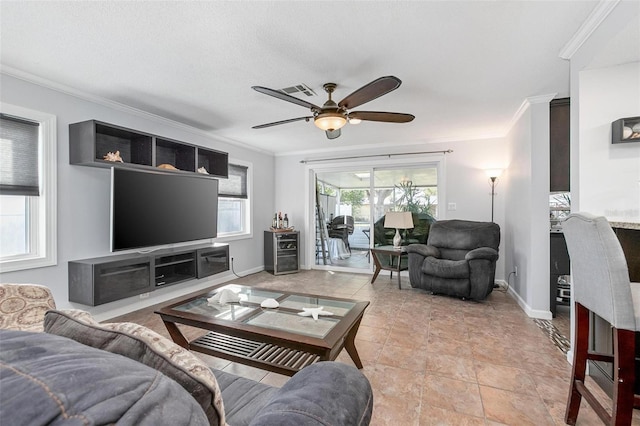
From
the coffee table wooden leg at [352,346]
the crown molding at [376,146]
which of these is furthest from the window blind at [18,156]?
the crown molding at [376,146]

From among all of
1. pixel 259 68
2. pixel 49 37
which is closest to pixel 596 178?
pixel 259 68

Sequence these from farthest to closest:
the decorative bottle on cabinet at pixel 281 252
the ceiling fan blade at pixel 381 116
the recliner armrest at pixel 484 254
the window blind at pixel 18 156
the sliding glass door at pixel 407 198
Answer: the decorative bottle on cabinet at pixel 281 252, the sliding glass door at pixel 407 198, the recliner armrest at pixel 484 254, the ceiling fan blade at pixel 381 116, the window blind at pixel 18 156

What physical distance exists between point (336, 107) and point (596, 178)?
2039 mm

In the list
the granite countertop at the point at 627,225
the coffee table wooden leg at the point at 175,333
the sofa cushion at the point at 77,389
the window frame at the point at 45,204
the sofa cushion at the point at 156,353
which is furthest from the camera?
the window frame at the point at 45,204

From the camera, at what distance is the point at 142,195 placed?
320 cm

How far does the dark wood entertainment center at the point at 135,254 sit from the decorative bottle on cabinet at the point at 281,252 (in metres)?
1.28

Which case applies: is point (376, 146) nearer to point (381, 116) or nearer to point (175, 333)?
point (381, 116)

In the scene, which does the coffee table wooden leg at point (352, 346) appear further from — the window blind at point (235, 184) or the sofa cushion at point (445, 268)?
the window blind at point (235, 184)

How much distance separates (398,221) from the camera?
466cm

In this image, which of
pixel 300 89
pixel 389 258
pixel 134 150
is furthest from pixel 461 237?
pixel 134 150

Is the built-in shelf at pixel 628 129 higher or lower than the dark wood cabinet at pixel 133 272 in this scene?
higher

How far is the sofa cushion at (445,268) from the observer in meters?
3.65

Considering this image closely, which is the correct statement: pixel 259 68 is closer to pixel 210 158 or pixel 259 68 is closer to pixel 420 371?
pixel 210 158

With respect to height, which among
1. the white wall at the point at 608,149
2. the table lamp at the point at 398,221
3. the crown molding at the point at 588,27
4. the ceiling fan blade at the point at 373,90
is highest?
the crown molding at the point at 588,27
